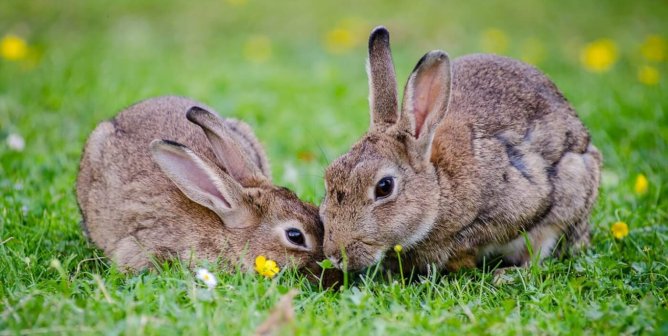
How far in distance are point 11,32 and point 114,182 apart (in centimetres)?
652

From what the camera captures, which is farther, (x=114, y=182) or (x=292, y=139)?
(x=292, y=139)

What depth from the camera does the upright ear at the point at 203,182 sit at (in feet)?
17.0

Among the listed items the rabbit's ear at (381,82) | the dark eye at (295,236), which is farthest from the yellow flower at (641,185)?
the dark eye at (295,236)

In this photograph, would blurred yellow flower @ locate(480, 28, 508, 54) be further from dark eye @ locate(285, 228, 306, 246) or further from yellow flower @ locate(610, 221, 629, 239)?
dark eye @ locate(285, 228, 306, 246)

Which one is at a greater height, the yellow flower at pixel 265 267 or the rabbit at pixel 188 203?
the rabbit at pixel 188 203

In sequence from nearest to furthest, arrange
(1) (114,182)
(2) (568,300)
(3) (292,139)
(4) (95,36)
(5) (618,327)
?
(5) (618,327) < (2) (568,300) < (1) (114,182) < (3) (292,139) < (4) (95,36)

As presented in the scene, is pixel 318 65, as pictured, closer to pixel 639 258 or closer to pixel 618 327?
pixel 639 258

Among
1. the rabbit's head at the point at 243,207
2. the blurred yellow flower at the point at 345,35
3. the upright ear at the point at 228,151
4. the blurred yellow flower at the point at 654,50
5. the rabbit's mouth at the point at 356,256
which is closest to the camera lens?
the rabbit's mouth at the point at 356,256

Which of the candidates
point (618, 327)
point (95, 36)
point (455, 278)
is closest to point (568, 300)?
point (618, 327)

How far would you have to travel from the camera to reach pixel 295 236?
5.16 meters

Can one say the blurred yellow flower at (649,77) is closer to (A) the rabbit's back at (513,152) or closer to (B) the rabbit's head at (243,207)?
(A) the rabbit's back at (513,152)

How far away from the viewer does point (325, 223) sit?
4.84 m

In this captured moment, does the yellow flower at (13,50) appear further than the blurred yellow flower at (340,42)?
No

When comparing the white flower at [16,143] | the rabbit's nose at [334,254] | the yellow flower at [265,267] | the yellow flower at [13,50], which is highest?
the yellow flower at [13,50]
